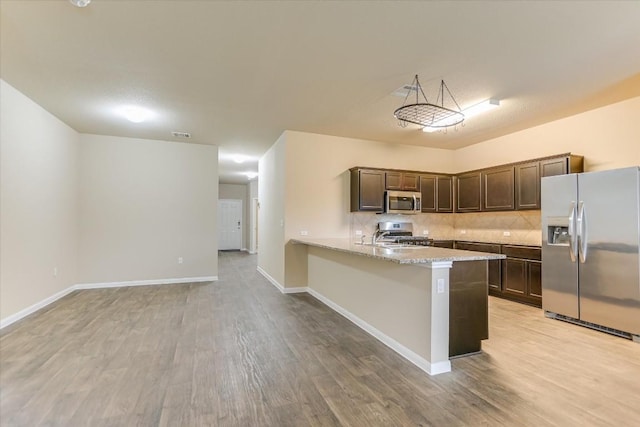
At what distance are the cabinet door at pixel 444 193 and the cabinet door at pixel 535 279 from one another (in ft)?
6.41

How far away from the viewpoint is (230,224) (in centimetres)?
1265

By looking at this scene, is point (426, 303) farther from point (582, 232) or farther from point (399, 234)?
point (399, 234)

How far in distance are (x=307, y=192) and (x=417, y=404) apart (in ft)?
12.8

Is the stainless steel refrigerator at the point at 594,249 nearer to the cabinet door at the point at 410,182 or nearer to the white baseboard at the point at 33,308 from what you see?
the cabinet door at the point at 410,182

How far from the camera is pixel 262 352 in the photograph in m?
3.03

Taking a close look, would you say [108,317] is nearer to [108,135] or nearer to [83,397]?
[83,397]

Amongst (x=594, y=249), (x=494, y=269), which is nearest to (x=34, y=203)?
(x=494, y=269)

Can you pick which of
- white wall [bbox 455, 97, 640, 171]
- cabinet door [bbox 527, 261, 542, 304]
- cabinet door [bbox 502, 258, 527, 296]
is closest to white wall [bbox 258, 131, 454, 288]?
white wall [bbox 455, 97, 640, 171]

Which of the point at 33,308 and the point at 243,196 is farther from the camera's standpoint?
the point at 243,196

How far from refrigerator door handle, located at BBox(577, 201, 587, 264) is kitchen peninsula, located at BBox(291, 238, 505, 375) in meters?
1.69

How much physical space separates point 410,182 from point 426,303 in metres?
3.66

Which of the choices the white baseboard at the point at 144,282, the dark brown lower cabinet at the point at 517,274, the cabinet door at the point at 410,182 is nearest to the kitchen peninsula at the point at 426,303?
the dark brown lower cabinet at the point at 517,274

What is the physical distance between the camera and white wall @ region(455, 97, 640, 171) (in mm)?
4047

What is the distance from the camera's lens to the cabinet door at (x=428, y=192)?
612 cm
